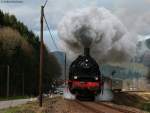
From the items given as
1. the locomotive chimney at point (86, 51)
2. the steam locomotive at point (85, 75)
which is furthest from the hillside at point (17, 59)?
the steam locomotive at point (85, 75)

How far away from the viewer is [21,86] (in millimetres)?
108812

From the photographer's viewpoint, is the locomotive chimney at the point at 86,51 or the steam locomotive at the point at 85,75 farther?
the locomotive chimney at the point at 86,51

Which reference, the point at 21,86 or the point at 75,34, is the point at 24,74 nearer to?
the point at 21,86

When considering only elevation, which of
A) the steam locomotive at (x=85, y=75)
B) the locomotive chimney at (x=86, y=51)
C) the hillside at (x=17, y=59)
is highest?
the hillside at (x=17, y=59)

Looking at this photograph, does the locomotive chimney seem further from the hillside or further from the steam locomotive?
the hillside

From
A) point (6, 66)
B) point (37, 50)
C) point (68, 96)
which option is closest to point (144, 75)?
point (37, 50)

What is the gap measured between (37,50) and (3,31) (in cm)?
→ 2345

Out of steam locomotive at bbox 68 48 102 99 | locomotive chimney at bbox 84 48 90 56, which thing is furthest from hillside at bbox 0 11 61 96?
steam locomotive at bbox 68 48 102 99

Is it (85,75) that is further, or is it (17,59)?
(17,59)

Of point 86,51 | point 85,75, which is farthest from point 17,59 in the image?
point 85,75

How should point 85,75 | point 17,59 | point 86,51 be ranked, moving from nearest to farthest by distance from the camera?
point 85,75 → point 86,51 → point 17,59

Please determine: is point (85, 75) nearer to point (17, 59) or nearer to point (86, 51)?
point (86, 51)

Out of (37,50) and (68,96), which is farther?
(37,50)

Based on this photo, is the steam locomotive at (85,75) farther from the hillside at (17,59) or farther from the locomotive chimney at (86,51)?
the hillside at (17,59)
